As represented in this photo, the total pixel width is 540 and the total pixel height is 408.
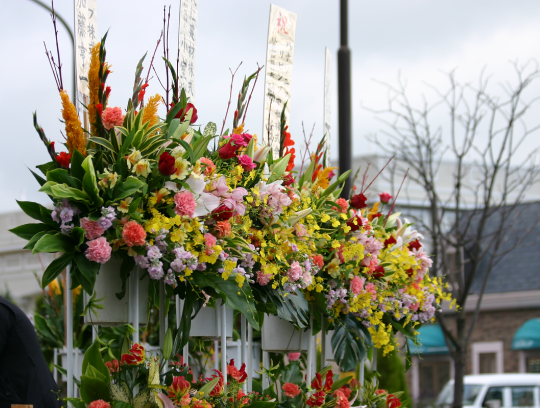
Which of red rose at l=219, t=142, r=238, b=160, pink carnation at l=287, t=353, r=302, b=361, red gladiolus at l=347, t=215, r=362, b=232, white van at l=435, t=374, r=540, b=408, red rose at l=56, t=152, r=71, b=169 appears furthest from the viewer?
white van at l=435, t=374, r=540, b=408

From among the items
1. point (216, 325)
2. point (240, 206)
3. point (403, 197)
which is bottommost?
point (216, 325)

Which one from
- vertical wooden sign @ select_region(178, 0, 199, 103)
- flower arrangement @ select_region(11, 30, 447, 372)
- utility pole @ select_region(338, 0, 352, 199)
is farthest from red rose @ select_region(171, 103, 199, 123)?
utility pole @ select_region(338, 0, 352, 199)

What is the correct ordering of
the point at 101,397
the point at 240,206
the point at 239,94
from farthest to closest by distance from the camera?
the point at 239,94, the point at 240,206, the point at 101,397

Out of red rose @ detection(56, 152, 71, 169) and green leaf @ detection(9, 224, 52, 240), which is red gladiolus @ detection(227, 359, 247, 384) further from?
red rose @ detection(56, 152, 71, 169)

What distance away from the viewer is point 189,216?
229 centimetres

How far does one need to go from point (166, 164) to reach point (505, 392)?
31.3ft

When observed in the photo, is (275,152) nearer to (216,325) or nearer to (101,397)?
(216,325)

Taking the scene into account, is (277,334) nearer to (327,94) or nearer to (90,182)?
(90,182)

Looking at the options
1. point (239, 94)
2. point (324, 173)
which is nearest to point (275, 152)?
point (324, 173)

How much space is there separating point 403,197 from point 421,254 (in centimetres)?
1460

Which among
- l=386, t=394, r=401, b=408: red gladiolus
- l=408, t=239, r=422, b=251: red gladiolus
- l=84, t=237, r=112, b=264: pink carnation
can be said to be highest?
l=408, t=239, r=422, b=251: red gladiolus

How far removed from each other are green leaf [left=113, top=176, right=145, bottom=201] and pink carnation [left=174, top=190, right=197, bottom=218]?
14cm

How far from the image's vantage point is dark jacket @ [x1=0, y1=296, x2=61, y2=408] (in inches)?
107

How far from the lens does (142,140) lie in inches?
93.4
